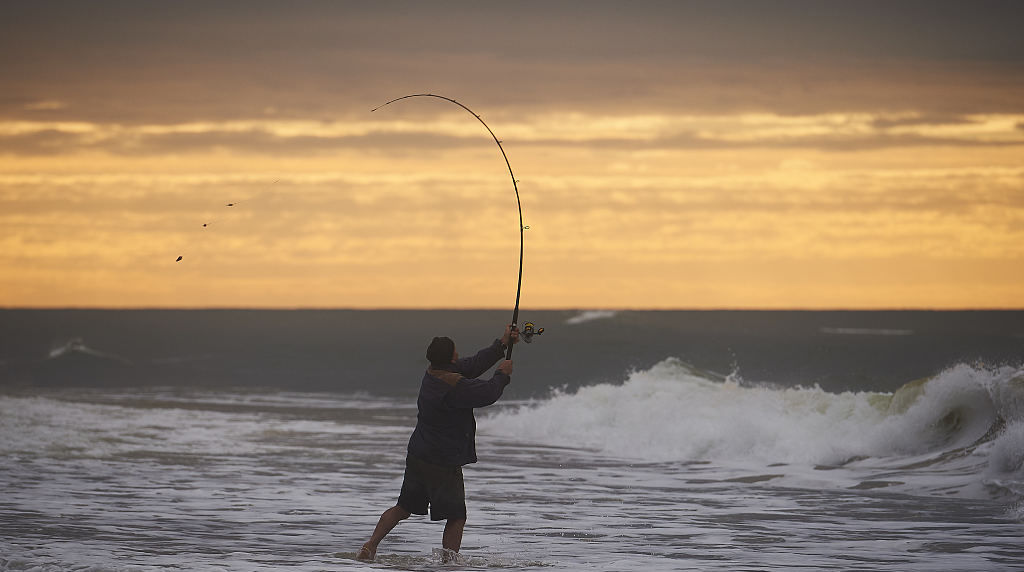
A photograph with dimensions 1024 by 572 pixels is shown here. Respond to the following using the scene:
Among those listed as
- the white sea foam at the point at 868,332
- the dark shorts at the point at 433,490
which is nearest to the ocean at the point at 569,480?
the dark shorts at the point at 433,490

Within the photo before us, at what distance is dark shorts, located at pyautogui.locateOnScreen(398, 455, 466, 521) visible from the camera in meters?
8.35

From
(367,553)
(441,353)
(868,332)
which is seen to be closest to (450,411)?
(441,353)

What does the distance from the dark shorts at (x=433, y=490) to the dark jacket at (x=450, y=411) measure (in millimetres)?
61

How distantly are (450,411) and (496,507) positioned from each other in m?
3.37

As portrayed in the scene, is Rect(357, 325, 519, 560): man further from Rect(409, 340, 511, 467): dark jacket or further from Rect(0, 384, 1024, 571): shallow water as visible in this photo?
Rect(0, 384, 1024, 571): shallow water

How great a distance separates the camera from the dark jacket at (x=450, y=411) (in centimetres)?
823

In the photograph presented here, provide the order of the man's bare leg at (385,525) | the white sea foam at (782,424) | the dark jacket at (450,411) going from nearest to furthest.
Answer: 1. the dark jacket at (450,411)
2. the man's bare leg at (385,525)
3. the white sea foam at (782,424)

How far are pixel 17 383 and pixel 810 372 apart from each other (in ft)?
84.2

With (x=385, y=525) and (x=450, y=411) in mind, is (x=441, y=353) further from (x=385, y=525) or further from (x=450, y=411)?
(x=385, y=525)

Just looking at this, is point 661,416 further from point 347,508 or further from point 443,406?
point 443,406

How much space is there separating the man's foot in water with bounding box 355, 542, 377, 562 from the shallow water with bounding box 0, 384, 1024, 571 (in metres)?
0.08

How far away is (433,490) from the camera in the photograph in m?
8.35

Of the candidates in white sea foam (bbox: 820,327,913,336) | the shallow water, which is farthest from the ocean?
white sea foam (bbox: 820,327,913,336)

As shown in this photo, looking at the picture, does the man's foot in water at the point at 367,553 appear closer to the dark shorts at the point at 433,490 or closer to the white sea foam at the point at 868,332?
the dark shorts at the point at 433,490
